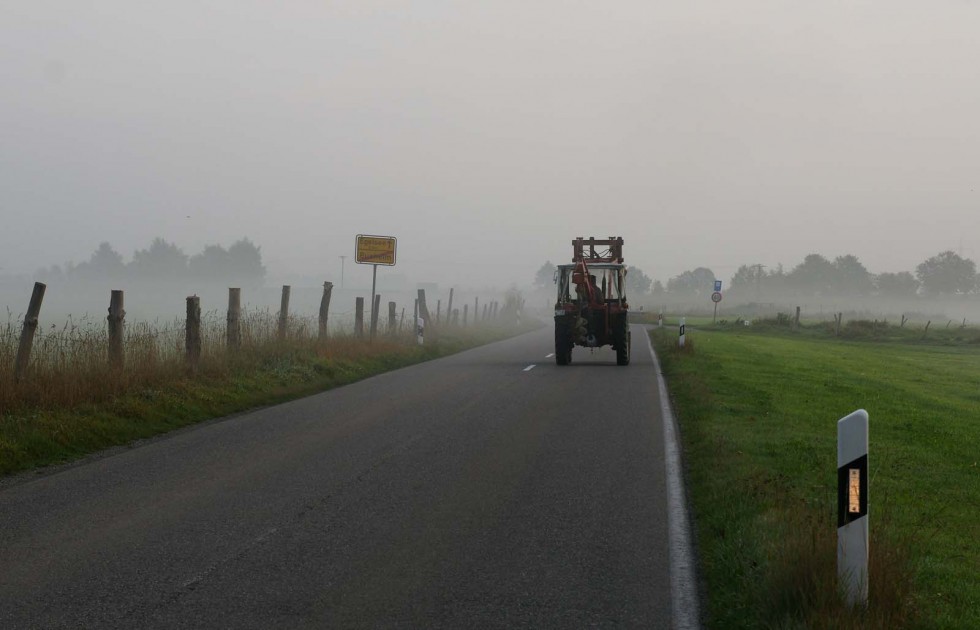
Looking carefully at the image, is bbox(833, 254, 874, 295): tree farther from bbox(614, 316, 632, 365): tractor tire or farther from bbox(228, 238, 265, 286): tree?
bbox(614, 316, 632, 365): tractor tire

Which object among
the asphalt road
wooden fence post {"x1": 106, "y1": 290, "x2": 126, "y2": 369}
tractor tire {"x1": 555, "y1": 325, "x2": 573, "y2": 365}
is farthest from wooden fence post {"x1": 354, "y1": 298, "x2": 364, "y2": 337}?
the asphalt road

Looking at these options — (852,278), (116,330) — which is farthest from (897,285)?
(116,330)

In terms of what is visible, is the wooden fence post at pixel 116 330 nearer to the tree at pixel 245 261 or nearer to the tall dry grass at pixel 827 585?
the tall dry grass at pixel 827 585

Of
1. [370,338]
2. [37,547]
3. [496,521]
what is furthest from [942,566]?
[370,338]

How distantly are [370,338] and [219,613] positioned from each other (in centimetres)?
2174

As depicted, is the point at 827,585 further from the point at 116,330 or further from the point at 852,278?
the point at 852,278

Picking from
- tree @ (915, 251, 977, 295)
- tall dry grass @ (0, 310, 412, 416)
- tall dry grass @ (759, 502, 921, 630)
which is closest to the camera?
tall dry grass @ (759, 502, 921, 630)

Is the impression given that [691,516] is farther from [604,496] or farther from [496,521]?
[496,521]

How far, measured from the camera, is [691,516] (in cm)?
688

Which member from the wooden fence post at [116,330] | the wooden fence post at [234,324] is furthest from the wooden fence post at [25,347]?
the wooden fence post at [234,324]

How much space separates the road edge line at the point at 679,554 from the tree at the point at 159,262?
615ft

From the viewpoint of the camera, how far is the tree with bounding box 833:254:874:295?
19612 centimetres

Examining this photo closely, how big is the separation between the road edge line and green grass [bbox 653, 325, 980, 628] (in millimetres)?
101

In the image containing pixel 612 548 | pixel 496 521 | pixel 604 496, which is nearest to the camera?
pixel 612 548
